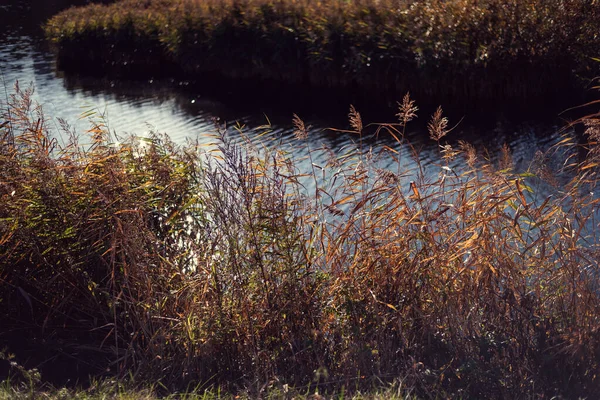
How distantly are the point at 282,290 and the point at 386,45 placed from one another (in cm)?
993

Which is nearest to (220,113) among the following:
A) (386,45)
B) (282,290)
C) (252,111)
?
(252,111)

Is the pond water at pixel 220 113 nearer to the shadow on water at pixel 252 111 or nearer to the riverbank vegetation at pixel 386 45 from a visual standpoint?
the shadow on water at pixel 252 111

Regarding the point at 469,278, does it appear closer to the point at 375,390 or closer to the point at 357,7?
the point at 375,390

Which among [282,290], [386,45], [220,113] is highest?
[282,290]

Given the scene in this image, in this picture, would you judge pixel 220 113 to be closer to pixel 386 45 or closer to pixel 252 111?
pixel 252 111

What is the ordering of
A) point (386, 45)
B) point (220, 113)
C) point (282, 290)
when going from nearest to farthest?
point (282, 290), point (386, 45), point (220, 113)

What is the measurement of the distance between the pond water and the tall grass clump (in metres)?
3.21

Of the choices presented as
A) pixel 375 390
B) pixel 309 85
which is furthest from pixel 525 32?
pixel 375 390

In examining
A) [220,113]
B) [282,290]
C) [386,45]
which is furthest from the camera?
[220,113]

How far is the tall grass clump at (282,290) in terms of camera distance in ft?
13.0

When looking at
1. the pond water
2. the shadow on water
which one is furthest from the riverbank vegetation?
the pond water

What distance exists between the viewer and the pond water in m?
10.8

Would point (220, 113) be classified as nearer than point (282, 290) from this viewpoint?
No

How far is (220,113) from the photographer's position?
13898 mm
